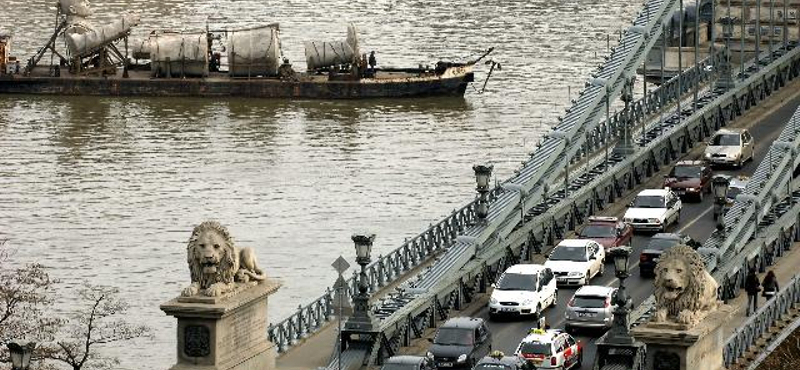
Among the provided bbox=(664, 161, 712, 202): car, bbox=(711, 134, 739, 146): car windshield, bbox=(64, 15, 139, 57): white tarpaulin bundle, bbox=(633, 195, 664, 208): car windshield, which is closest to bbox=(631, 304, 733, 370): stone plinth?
bbox=(633, 195, 664, 208): car windshield

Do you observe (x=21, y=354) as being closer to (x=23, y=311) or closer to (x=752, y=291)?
(x=752, y=291)

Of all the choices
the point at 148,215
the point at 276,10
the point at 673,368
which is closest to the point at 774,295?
the point at 673,368

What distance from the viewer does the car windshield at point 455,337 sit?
76.1 meters

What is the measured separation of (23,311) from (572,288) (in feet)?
48.6

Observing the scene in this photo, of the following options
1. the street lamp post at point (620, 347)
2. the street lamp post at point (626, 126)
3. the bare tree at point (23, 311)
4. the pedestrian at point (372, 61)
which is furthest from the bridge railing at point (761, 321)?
the pedestrian at point (372, 61)

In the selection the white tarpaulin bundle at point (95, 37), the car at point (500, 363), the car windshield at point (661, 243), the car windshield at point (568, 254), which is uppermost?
the white tarpaulin bundle at point (95, 37)

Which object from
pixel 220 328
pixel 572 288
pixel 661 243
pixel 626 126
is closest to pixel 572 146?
pixel 626 126

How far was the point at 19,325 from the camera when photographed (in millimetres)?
79250

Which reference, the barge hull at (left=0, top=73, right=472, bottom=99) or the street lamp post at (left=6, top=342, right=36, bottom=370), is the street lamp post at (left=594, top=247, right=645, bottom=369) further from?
the barge hull at (left=0, top=73, right=472, bottom=99)

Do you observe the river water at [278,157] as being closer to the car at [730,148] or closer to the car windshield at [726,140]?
the car at [730,148]

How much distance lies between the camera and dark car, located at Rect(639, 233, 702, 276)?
8756cm

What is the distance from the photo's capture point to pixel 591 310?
8012 centimetres

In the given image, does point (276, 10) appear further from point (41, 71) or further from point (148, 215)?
point (148, 215)

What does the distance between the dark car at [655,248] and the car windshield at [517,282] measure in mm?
5493
